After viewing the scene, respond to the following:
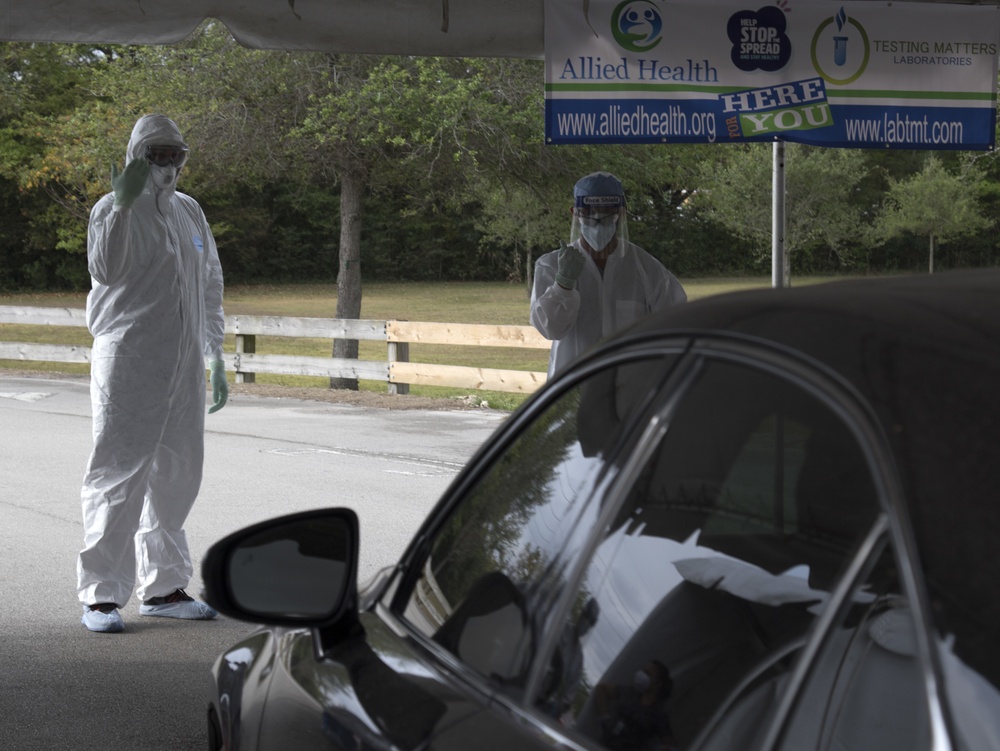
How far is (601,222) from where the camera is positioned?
18.8 feet

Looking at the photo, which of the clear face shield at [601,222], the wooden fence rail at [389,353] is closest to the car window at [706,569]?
the clear face shield at [601,222]

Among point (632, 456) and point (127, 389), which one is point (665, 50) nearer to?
point (127, 389)

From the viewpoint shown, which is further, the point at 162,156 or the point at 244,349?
the point at 244,349

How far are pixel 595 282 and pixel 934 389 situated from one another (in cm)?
452

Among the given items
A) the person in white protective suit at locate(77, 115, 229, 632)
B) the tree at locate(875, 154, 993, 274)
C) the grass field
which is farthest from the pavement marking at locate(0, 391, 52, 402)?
the tree at locate(875, 154, 993, 274)

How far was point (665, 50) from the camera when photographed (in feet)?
20.8

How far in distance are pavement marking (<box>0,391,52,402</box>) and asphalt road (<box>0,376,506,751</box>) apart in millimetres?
38

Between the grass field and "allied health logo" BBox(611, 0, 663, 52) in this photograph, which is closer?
"allied health logo" BBox(611, 0, 663, 52)

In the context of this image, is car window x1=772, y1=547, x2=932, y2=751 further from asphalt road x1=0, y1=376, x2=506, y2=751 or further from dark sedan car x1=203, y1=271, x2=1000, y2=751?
asphalt road x1=0, y1=376, x2=506, y2=751

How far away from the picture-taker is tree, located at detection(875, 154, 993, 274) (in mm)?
58781

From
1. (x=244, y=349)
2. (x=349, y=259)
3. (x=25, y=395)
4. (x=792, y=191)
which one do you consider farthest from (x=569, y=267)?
(x=792, y=191)

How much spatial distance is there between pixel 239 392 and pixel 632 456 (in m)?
16.2

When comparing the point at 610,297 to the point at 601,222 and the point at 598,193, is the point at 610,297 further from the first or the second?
the point at 598,193

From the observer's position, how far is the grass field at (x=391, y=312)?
23797 millimetres
